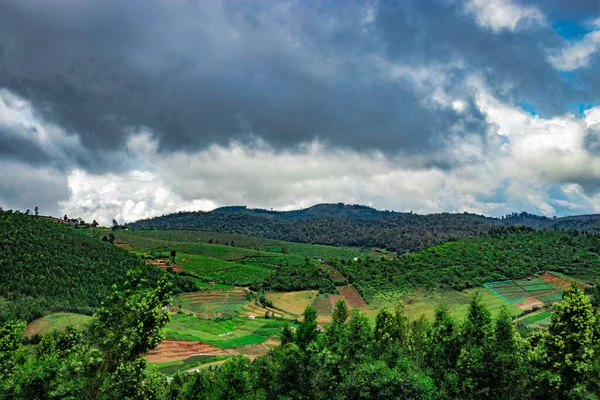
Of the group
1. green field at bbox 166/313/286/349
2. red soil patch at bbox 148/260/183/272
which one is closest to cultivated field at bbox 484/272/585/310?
green field at bbox 166/313/286/349

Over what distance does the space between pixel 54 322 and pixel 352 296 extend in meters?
95.9

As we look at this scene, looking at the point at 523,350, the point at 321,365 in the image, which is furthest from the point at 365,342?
the point at 523,350

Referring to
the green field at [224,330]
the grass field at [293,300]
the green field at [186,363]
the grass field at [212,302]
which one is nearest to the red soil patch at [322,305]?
the grass field at [293,300]

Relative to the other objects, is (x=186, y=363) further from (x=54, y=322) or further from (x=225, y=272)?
(x=225, y=272)

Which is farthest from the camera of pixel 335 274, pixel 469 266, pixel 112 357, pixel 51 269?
pixel 335 274

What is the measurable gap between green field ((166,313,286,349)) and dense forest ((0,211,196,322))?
1802 cm

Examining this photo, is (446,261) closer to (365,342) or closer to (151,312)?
(365,342)

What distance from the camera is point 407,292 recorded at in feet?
469

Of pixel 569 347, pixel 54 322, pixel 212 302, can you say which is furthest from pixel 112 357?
pixel 212 302

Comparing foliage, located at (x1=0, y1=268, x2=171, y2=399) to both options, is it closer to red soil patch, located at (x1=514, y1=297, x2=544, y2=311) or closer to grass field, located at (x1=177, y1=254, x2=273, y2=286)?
red soil patch, located at (x1=514, y1=297, x2=544, y2=311)

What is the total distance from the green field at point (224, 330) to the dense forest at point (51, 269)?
59.1ft

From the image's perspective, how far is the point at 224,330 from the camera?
373ft

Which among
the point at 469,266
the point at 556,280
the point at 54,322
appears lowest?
the point at 54,322

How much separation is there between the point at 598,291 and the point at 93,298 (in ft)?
549
